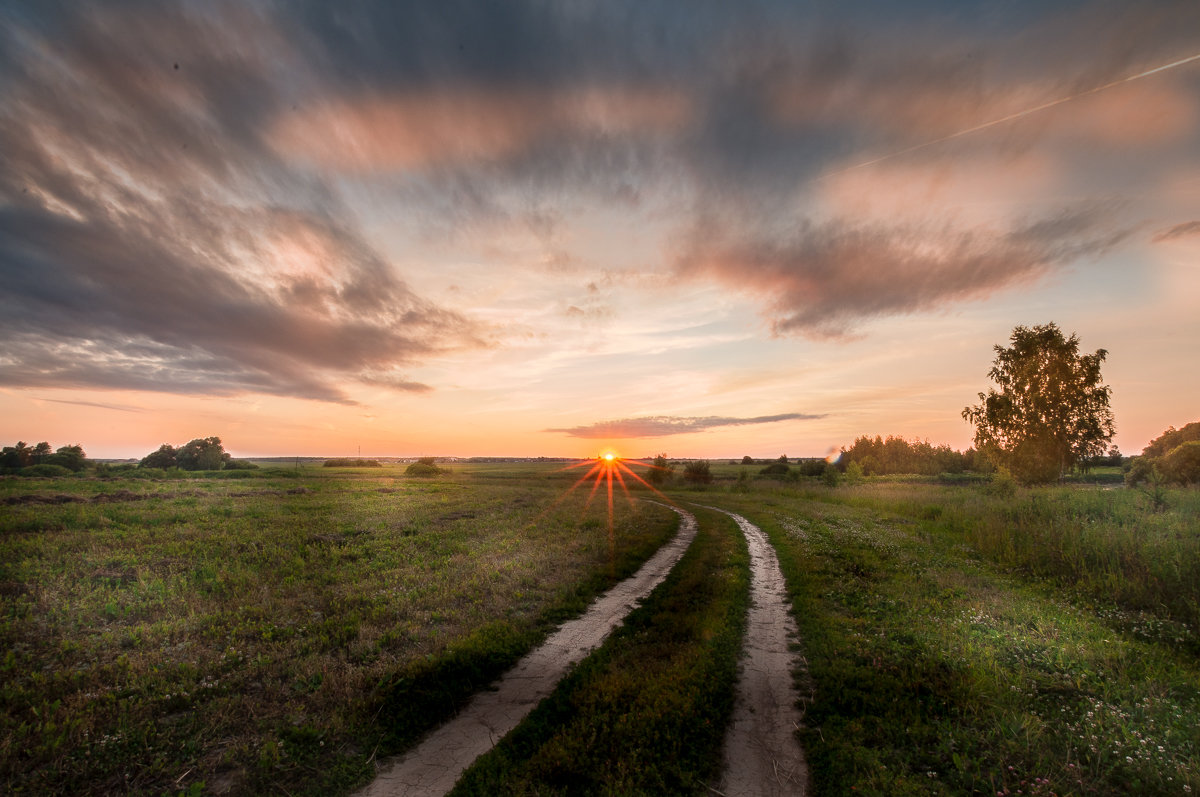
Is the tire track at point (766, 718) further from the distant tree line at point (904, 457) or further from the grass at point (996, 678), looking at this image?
the distant tree line at point (904, 457)

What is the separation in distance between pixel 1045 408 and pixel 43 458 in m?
103

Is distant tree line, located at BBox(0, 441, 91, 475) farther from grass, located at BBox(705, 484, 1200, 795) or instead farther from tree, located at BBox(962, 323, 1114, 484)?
tree, located at BBox(962, 323, 1114, 484)

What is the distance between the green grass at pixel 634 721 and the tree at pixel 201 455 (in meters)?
100

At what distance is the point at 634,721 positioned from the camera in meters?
7.14

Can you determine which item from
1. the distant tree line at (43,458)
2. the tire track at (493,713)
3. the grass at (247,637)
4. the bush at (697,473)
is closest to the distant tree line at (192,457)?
the distant tree line at (43,458)

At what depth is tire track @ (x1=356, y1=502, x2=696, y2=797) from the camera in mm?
6074

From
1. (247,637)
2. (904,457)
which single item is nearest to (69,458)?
(247,637)

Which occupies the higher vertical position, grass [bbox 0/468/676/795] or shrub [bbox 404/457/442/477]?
shrub [bbox 404/457/442/477]

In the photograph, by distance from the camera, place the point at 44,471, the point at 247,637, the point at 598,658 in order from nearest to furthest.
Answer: the point at 598,658 → the point at 247,637 → the point at 44,471

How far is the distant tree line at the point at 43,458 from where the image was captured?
48531mm

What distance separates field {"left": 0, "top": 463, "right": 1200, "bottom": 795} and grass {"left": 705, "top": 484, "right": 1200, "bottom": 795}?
50 mm

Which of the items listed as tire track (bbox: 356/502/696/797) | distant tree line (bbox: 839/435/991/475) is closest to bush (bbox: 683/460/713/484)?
distant tree line (bbox: 839/435/991/475)

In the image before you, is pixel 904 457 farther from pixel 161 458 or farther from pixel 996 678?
pixel 161 458

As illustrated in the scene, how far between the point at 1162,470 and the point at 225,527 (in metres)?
62.1
